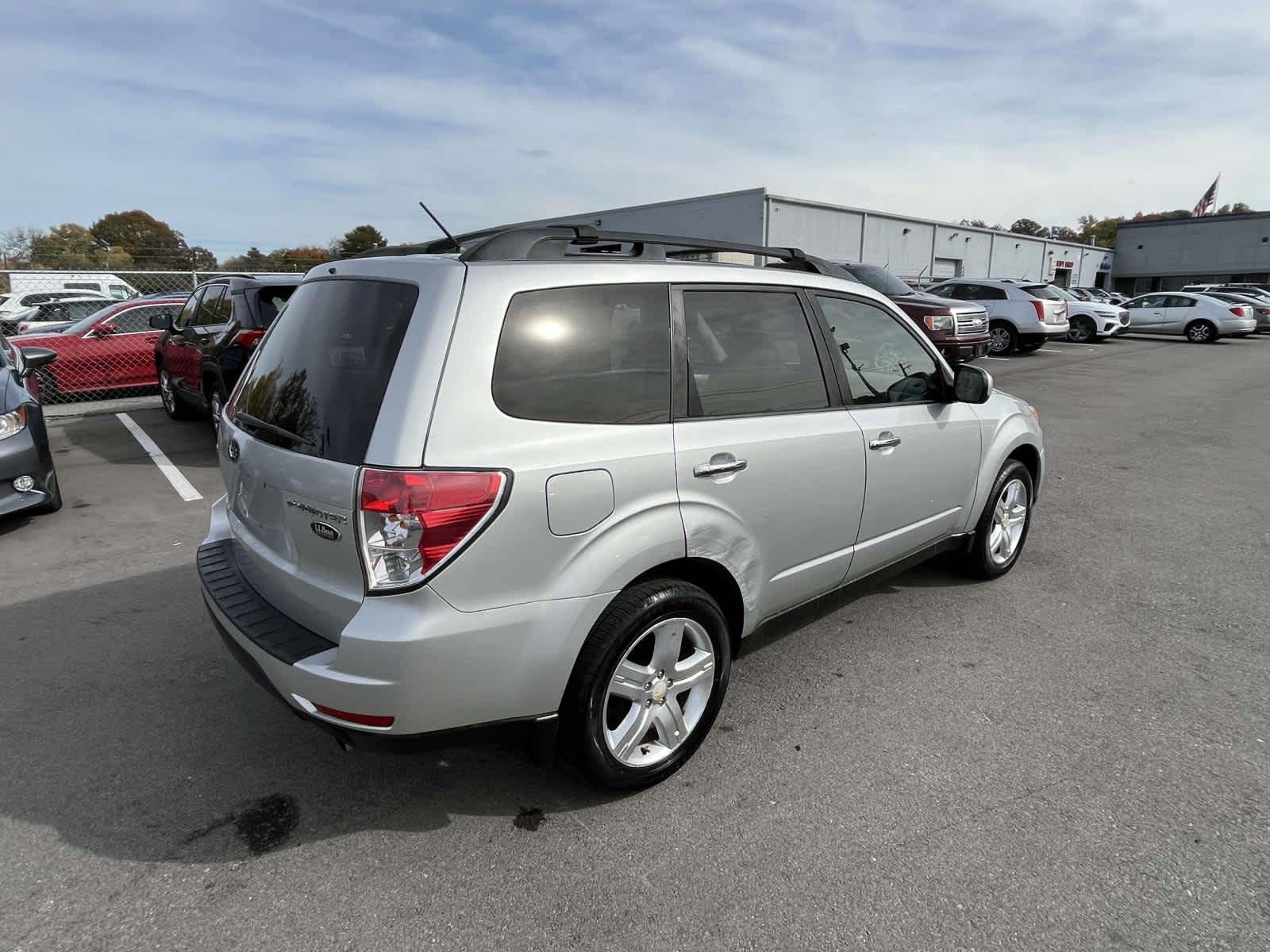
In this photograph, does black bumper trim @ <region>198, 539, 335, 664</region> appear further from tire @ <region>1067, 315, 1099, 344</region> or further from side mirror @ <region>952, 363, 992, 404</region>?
tire @ <region>1067, 315, 1099, 344</region>

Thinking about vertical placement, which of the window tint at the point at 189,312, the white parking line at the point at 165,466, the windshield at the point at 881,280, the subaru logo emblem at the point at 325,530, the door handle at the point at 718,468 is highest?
the windshield at the point at 881,280

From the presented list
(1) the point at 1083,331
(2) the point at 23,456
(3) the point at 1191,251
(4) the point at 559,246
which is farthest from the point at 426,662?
(3) the point at 1191,251

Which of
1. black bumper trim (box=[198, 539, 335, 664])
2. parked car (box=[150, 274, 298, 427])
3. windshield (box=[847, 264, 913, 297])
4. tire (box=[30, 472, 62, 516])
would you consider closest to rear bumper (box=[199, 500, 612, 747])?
black bumper trim (box=[198, 539, 335, 664])

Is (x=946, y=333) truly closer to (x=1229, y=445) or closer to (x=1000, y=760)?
(x=1229, y=445)

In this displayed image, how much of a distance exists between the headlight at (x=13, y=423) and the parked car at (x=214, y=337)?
1187 mm

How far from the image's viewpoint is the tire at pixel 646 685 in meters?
2.37

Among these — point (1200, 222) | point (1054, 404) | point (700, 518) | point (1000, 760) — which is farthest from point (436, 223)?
point (1200, 222)

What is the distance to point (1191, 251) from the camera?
5962cm

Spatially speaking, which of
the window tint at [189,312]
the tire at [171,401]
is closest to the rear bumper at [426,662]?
the window tint at [189,312]

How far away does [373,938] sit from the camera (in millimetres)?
2062

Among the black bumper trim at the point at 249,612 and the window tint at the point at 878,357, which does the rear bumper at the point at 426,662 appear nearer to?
the black bumper trim at the point at 249,612

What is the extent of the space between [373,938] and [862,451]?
2.42 m

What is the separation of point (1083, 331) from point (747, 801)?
980 inches

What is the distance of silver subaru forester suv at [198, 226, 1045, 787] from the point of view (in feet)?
6.86
